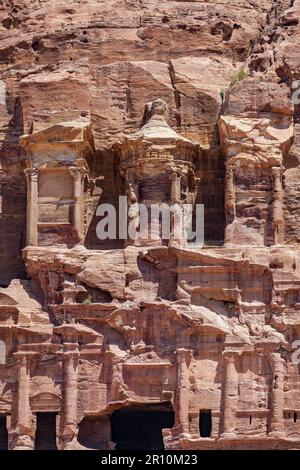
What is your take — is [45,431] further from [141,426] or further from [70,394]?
[141,426]

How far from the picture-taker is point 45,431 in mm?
64312

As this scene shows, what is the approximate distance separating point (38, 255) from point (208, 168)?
5.75m

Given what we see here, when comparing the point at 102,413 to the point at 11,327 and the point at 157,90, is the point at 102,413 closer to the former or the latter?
the point at 11,327

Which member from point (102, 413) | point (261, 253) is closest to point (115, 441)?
point (102, 413)

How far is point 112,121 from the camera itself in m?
66.9

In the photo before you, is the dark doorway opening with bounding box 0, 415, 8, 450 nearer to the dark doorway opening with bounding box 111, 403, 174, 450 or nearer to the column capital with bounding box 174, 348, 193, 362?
the dark doorway opening with bounding box 111, 403, 174, 450

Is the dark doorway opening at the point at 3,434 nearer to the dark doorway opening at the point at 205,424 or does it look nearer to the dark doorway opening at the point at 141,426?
the dark doorway opening at the point at 141,426

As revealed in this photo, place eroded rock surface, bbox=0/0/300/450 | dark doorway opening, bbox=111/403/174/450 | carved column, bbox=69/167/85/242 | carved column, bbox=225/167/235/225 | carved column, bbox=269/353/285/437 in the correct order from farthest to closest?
carved column, bbox=69/167/85/242 → dark doorway opening, bbox=111/403/174/450 → carved column, bbox=225/167/235/225 → eroded rock surface, bbox=0/0/300/450 → carved column, bbox=269/353/285/437

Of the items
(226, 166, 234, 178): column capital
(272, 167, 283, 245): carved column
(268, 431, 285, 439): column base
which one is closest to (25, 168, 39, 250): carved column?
(226, 166, 234, 178): column capital

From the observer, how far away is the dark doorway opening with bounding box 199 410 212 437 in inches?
2510

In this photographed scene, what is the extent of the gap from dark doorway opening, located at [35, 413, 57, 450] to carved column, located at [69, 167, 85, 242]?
496 centimetres

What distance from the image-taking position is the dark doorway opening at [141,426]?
2549 inches

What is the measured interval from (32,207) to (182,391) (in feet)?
22.5

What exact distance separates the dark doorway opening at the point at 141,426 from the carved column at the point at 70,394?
6.64ft
